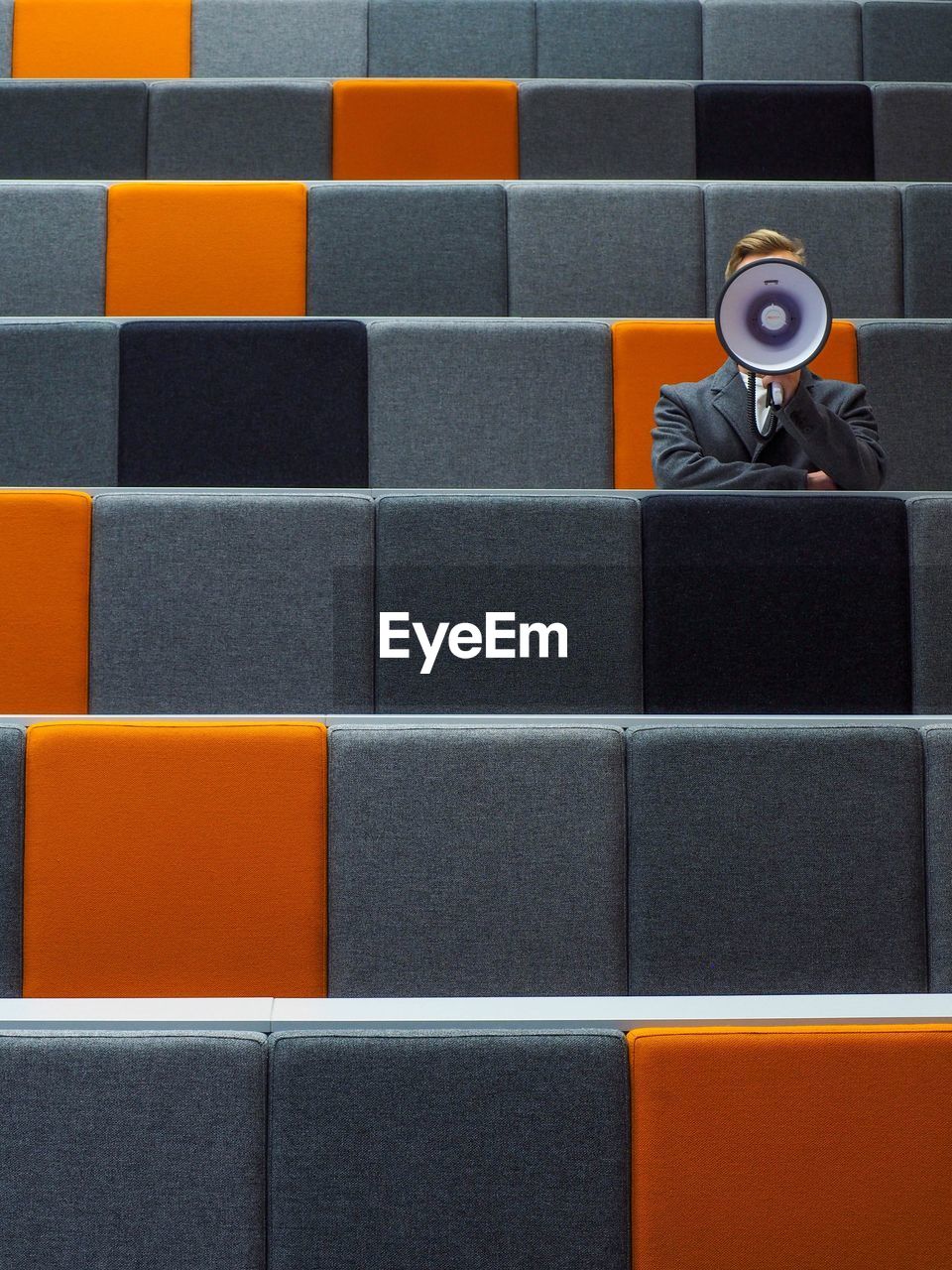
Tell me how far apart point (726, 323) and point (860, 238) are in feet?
1.57

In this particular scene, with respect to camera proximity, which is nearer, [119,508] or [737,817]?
[737,817]

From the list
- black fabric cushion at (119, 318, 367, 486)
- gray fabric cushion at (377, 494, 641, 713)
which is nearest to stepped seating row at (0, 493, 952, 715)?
gray fabric cushion at (377, 494, 641, 713)

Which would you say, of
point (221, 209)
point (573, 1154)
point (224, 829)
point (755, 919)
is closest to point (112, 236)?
point (221, 209)

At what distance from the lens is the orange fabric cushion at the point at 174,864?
0.68m

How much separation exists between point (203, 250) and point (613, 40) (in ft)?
2.19

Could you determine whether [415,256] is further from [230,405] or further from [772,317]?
[772,317]

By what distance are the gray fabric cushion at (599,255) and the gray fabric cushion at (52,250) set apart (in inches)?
15.0

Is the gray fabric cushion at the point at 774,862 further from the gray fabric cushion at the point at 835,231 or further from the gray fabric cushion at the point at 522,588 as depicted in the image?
the gray fabric cushion at the point at 835,231

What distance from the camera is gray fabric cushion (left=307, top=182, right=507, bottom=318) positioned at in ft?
4.06

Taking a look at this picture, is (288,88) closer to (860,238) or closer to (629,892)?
(860,238)

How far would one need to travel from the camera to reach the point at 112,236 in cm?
124

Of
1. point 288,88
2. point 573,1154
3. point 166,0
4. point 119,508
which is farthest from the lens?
point 166,0

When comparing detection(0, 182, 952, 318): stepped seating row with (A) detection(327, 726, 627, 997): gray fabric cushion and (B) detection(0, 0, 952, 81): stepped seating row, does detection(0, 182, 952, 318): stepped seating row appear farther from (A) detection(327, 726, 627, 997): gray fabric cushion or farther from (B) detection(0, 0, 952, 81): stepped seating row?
(A) detection(327, 726, 627, 997): gray fabric cushion

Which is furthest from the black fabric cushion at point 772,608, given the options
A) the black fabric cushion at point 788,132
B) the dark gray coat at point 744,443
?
the black fabric cushion at point 788,132
